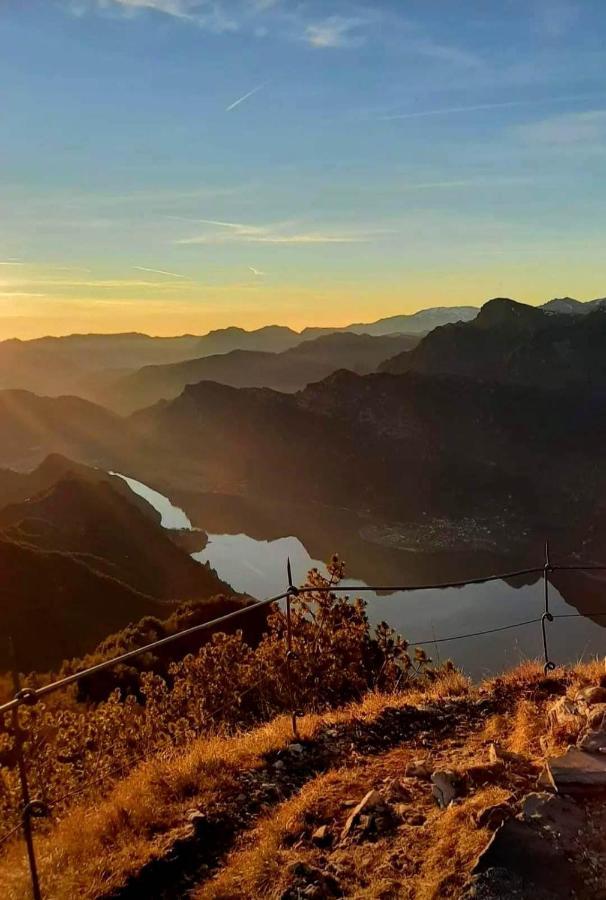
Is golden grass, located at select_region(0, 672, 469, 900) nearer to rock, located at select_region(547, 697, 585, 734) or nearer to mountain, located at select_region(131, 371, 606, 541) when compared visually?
rock, located at select_region(547, 697, 585, 734)

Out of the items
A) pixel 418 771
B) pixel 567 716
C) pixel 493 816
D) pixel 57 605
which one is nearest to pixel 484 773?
pixel 418 771

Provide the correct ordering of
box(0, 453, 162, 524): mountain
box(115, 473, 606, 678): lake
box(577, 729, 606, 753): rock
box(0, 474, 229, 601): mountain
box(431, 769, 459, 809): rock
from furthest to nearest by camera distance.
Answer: box(0, 453, 162, 524): mountain
box(0, 474, 229, 601): mountain
box(115, 473, 606, 678): lake
box(577, 729, 606, 753): rock
box(431, 769, 459, 809): rock

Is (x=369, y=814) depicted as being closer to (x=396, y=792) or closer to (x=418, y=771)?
(x=396, y=792)

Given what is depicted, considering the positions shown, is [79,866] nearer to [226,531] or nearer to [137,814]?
[137,814]

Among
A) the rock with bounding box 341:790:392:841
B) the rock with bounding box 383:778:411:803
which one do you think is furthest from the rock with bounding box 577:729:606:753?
the rock with bounding box 341:790:392:841

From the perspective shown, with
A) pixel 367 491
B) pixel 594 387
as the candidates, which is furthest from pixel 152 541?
pixel 594 387

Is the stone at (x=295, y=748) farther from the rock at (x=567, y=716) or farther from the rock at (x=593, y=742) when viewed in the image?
the rock at (x=593, y=742)
